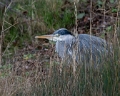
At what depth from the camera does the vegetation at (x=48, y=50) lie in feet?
18.3

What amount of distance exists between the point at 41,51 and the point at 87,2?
1.84m

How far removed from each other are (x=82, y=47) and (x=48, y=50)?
2174mm

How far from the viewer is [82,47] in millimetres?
7184

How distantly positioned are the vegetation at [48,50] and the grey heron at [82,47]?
147 mm

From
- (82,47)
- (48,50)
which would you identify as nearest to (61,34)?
(48,50)

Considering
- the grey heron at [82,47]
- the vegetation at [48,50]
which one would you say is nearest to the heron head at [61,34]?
the grey heron at [82,47]

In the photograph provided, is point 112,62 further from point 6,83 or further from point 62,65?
point 6,83

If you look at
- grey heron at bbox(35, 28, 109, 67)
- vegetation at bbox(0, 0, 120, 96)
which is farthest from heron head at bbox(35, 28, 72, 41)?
vegetation at bbox(0, 0, 120, 96)

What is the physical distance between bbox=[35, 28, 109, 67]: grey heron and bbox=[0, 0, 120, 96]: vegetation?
147mm

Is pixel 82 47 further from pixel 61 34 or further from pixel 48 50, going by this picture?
pixel 48 50

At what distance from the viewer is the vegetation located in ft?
18.3

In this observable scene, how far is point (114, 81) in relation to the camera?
5.52m

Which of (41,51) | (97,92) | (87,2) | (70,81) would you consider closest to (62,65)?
(70,81)

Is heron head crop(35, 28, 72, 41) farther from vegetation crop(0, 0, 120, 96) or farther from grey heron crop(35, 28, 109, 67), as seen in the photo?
vegetation crop(0, 0, 120, 96)
